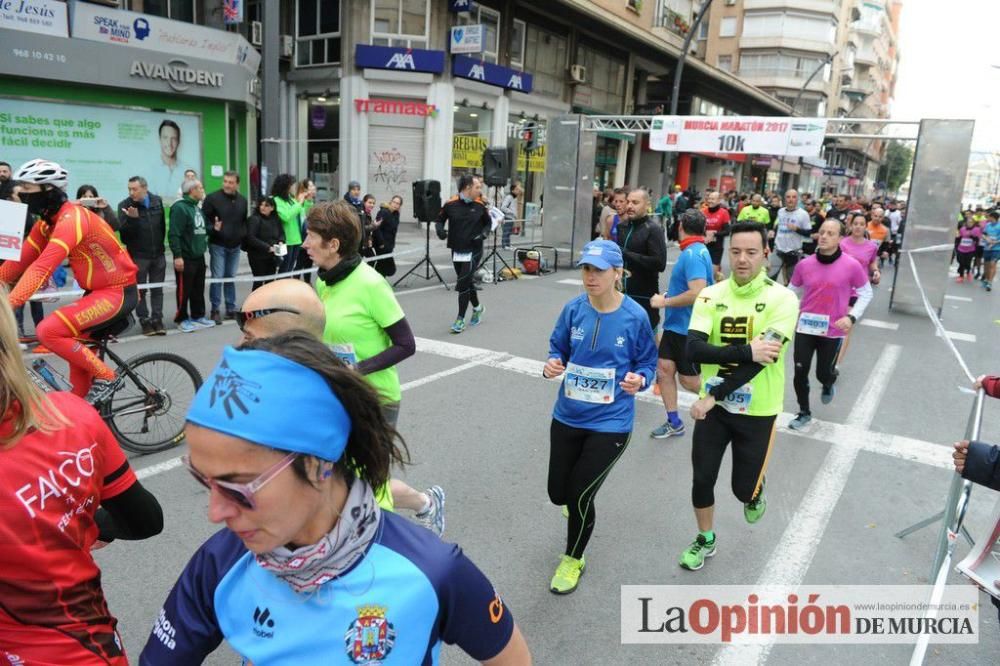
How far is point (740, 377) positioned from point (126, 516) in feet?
9.66

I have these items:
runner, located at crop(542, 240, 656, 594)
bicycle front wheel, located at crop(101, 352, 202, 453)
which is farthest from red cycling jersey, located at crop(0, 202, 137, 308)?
runner, located at crop(542, 240, 656, 594)

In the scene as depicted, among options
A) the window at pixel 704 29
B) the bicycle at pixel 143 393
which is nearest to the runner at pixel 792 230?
the bicycle at pixel 143 393

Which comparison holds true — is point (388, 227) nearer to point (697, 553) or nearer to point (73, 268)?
point (73, 268)

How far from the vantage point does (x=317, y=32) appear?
71.9 feet

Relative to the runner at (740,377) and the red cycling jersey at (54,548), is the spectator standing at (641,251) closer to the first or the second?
the runner at (740,377)

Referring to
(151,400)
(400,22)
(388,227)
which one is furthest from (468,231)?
(400,22)

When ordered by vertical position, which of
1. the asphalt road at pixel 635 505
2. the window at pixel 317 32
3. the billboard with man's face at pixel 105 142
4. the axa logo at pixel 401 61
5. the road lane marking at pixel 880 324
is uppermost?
the window at pixel 317 32

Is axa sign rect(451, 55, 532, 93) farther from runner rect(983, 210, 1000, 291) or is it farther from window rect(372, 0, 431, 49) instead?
runner rect(983, 210, 1000, 291)

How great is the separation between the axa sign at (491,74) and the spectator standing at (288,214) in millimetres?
12669

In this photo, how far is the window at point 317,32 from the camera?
21.5m

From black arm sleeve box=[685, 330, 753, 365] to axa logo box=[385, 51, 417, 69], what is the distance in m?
19.2

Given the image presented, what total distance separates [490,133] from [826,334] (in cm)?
1963

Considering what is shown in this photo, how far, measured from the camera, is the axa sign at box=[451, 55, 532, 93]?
72.0 ft

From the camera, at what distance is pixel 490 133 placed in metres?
24.5
